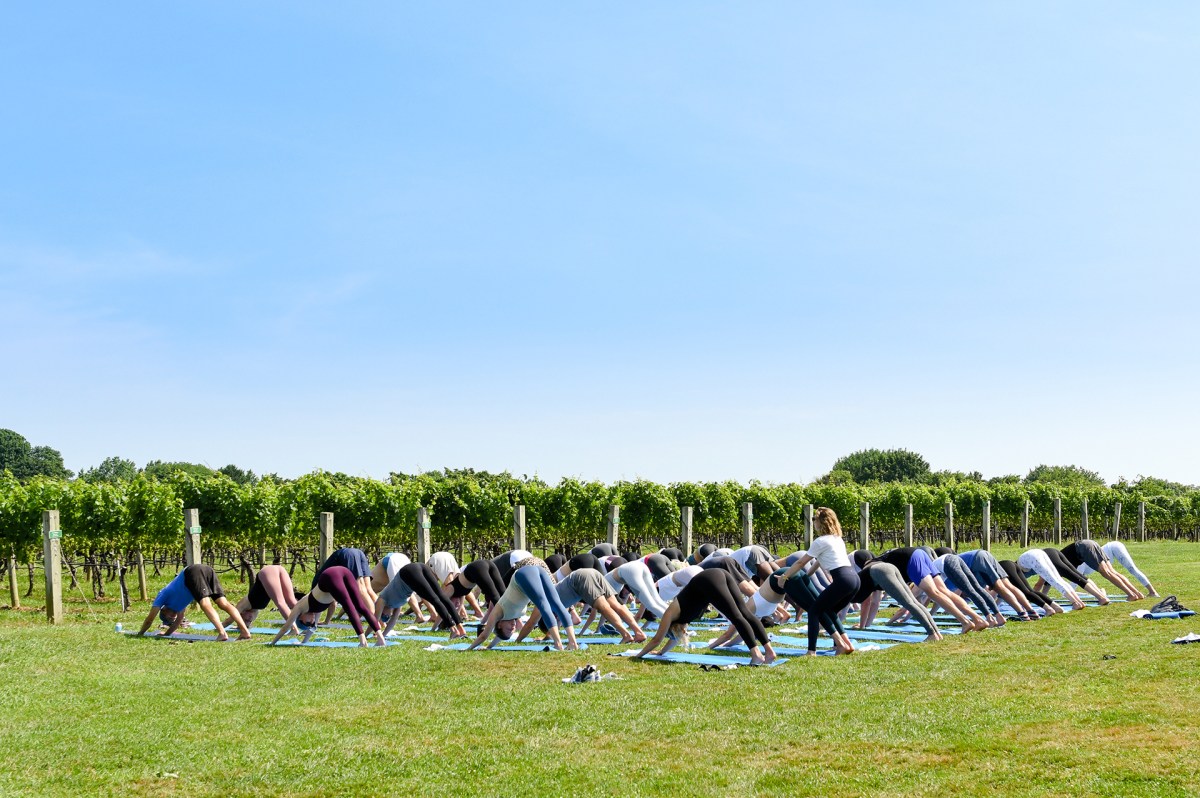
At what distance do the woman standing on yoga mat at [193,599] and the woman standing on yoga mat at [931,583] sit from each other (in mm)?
9747

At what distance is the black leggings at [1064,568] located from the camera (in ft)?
56.9

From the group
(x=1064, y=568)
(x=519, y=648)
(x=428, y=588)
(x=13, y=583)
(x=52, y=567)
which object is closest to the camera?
(x=519, y=648)

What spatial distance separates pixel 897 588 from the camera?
44.4ft

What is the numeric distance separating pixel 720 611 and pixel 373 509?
17.3 metres

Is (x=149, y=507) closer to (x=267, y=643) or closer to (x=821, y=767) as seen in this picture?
(x=267, y=643)

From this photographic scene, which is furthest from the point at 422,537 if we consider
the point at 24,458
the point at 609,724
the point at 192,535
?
the point at 24,458

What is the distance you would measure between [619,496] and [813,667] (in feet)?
72.0

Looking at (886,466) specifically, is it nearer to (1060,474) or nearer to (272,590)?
(1060,474)

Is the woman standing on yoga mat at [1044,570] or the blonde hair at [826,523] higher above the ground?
the blonde hair at [826,523]

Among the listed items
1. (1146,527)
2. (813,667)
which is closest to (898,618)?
(813,667)

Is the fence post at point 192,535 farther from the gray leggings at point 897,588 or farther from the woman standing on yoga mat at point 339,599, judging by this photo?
the gray leggings at point 897,588

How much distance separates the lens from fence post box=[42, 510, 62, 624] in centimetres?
1853

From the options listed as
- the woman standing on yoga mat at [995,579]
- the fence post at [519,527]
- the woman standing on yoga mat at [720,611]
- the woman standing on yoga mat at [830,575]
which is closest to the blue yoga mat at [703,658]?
the woman standing on yoga mat at [720,611]

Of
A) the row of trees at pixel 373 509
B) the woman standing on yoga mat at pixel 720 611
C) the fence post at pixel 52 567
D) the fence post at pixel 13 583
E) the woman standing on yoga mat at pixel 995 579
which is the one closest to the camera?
the woman standing on yoga mat at pixel 720 611
